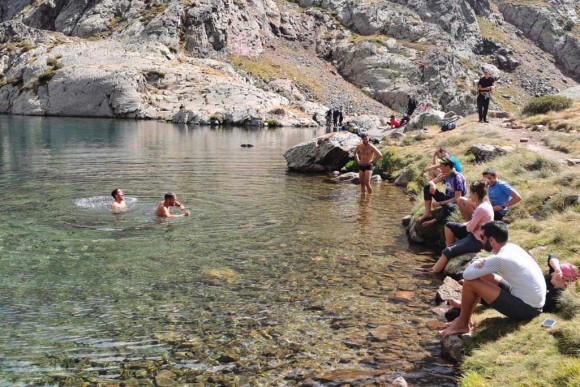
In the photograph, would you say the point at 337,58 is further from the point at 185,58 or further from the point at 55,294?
the point at 55,294

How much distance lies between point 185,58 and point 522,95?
114 metres

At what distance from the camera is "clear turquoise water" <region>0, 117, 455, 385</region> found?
8.79m

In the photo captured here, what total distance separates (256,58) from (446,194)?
131 metres

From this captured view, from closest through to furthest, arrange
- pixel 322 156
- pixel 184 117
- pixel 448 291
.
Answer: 1. pixel 448 291
2. pixel 322 156
3. pixel 184 117

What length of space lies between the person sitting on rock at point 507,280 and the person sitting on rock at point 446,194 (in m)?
7.57

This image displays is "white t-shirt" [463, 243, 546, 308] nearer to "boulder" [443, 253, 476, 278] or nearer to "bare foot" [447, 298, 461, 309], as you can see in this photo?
"bare foot" [447, 298, 461, 309]

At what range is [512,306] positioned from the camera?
8953mm

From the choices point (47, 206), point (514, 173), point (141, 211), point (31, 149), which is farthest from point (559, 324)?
point (31, 149)

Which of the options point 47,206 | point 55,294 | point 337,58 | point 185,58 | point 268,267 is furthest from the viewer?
point 337,58

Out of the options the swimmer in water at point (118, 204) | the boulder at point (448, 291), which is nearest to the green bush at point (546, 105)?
the boulder at point (448, 291)

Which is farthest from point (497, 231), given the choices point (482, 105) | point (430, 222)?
point (482, 105)

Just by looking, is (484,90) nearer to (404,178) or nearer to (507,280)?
(404,178)

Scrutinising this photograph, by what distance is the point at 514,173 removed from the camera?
63.3ft

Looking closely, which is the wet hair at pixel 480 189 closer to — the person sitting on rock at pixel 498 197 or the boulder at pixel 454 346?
the person sitting on rock at pixel 498 197
